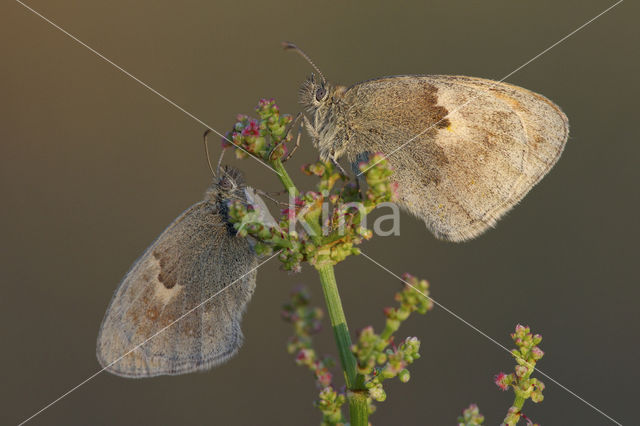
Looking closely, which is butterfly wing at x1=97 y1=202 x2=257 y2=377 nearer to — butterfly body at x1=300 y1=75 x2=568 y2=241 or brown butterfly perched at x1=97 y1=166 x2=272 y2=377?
brown butterfly perched at x1=97 y1=166 x2=272 y2=377

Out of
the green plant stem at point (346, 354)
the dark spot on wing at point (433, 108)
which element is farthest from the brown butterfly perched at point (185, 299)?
the dark spot on wing at point (433, 108)

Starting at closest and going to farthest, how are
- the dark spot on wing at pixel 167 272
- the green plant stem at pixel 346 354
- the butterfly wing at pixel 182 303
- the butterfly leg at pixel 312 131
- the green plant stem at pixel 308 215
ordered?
the green plant stem at pixel 346 354, the green plant stem at pixel 308 215, the butterfly wing at pixel 182 303, the dark spot on wing at pixel 167 272, the butterfly leg at pixel 312 131

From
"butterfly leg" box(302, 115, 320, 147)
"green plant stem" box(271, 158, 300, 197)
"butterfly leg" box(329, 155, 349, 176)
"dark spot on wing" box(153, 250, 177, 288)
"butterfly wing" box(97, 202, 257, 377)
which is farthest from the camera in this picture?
"butterfly leg" box(302, 115, 320, 147)

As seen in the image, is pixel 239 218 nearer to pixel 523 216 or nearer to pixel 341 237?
pixel 341 237

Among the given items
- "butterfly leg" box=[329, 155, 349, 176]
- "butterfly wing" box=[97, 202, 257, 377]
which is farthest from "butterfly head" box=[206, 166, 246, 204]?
"butterfly leg" box=[329, 155, 349, 176]

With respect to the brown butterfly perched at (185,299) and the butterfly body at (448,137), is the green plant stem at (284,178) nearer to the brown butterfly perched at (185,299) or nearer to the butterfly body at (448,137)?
the brown butterfly perched at (185,299)

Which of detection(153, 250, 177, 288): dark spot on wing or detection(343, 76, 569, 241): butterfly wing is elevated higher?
detection(343, 76, 569, 241): butterfly wing

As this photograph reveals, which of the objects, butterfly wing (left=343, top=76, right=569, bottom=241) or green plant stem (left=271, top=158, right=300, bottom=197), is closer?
green plant stem (left=271, top=158, right=300, bottom=197)
